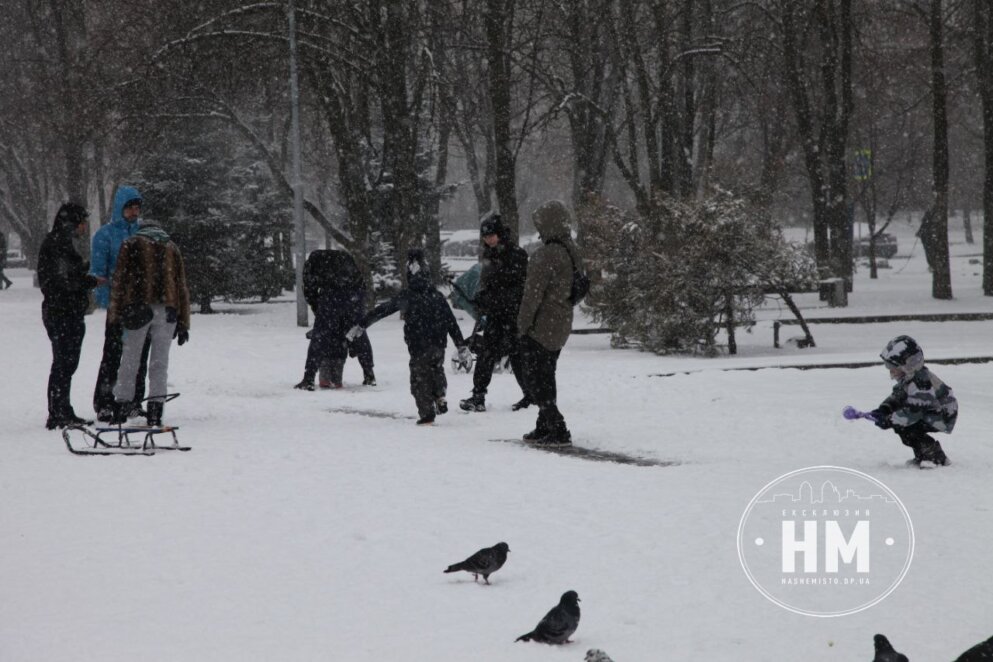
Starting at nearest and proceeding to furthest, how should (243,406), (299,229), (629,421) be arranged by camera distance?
(629,421)
(243,406)
(299,229)

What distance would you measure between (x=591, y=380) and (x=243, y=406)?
13.4 ft

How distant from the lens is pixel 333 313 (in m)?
14.7

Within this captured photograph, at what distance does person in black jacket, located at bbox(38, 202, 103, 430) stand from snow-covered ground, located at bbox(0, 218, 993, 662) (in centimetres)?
43

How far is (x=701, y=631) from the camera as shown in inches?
200

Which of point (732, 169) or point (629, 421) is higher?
point (732, 169)

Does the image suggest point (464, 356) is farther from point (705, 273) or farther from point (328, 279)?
point (705, 273)

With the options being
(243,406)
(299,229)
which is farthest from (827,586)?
(299,229)

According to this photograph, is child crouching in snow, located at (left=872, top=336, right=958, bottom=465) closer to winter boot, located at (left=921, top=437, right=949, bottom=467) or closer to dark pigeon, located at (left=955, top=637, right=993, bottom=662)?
winter boot, located at (left=921, top=437, right=949, bottom=467)

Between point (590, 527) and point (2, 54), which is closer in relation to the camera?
point (590, 527)

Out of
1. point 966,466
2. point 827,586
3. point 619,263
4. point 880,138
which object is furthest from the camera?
point 880,138

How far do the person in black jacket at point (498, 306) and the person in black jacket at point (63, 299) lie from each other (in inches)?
147

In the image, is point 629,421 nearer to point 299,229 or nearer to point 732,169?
point 732,169

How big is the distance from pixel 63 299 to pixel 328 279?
169 inches

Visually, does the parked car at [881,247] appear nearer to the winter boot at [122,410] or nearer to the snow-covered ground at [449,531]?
the snow-covered ground at [449,531]
